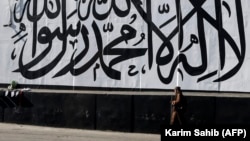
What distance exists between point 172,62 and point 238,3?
2841 mm

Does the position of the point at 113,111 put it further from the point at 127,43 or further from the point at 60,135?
the point at 127,43

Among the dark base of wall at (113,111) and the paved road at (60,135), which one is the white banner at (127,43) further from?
the paved road at (60,135)

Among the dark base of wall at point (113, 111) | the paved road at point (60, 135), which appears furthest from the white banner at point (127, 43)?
the paved road at point (60, 135)

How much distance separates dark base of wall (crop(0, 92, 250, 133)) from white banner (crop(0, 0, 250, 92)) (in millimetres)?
693

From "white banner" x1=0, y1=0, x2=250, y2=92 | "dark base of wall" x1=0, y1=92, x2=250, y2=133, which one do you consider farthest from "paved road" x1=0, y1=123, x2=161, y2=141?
"white banner" x1=0, y1=0, x2=250, y2=92

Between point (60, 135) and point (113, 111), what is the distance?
221 centimetres

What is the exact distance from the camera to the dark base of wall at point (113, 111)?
18203mm

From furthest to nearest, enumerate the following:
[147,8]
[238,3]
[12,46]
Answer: [12,46], [147,8], [238,3]

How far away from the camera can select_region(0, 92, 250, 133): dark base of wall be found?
18203mm

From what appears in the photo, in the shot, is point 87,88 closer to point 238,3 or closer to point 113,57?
point 113,57

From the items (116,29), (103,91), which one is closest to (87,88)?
(103,91)

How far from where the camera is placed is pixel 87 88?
818 inches

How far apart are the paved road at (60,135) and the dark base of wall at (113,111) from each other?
0.42 meters

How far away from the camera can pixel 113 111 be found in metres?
19.6
